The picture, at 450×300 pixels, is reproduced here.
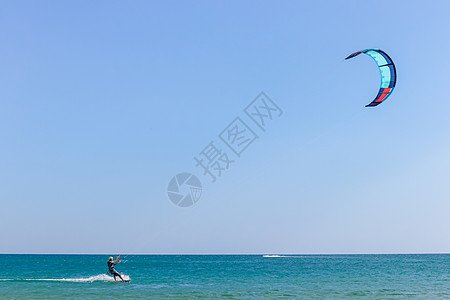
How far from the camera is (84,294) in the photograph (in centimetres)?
1842

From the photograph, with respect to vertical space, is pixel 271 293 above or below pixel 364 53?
below

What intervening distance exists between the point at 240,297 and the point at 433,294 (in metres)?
8.28

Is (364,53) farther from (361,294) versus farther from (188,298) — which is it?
(188,298)

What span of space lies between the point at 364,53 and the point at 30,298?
50.1 feet

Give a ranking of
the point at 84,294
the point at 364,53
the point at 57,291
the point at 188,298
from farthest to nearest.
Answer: the point at 57,291 < the point at 84,294 < the point at 188,298 < the point at 364,53

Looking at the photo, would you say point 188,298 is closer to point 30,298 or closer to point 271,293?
point 271,293

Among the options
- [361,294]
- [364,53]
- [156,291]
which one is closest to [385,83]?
[364,53]

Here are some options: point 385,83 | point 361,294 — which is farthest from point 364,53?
point 361,294

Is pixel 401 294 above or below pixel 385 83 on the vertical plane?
below

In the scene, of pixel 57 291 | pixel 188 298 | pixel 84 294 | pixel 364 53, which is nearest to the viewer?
pixel 364 53

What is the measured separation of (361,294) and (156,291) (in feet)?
28.7

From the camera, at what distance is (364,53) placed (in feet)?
51.2

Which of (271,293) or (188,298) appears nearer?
(188,298)

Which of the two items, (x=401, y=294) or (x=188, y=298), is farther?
(x=401, y=294)
